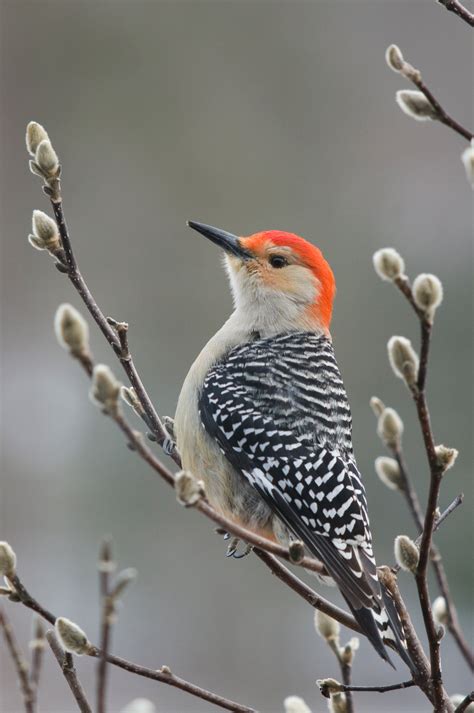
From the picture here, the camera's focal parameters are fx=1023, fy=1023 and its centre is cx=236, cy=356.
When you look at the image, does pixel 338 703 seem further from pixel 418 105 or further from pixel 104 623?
pixel 418 105

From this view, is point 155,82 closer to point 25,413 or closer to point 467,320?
point 25,413

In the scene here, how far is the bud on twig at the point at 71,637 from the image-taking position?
1.92 metres

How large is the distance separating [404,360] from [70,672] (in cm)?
84

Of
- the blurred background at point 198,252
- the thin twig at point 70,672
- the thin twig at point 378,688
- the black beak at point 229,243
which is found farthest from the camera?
the blurred background at point 198,252

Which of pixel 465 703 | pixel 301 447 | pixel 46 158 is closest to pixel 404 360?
pixel 465 703

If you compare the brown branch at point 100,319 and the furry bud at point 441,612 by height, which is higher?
the brown branch at point 100,319

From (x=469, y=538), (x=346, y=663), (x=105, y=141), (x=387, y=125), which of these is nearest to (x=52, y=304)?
(x=105, y=141)

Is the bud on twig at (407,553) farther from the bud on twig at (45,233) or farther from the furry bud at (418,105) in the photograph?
the bud on twig at (45,233)

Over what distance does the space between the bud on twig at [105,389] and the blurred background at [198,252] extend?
655 centimetres

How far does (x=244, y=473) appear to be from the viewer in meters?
2.99

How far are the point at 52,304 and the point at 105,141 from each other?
4.02 metres

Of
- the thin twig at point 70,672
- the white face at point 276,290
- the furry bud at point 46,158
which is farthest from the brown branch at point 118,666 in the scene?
the white face at point 276,290

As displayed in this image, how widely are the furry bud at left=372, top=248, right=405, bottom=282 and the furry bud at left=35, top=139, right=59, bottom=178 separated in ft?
2.56

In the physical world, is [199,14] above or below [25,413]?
above
